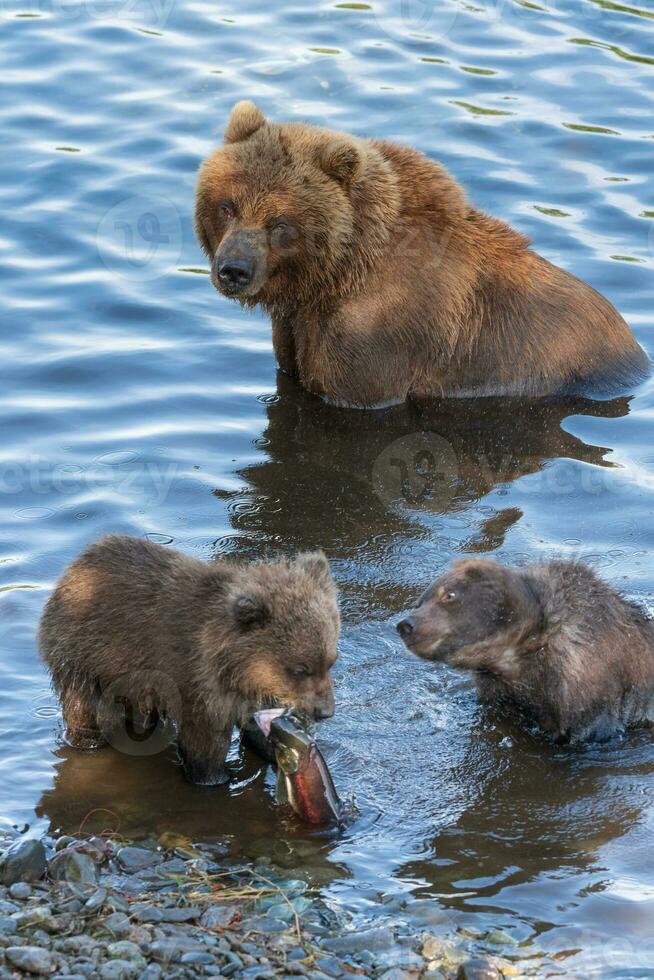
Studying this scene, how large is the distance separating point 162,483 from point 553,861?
445 cm

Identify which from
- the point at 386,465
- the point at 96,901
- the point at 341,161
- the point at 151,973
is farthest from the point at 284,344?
the point at 151,973

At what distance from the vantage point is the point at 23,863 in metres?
6.71

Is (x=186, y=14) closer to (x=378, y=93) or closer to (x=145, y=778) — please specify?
(x=378, y=93)

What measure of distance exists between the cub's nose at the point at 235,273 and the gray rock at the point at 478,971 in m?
5.72

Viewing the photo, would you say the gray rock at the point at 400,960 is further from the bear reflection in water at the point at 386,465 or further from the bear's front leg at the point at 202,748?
the bear reflection in water at the point at 386,465

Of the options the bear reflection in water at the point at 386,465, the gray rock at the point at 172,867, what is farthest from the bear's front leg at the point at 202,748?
the bear reflection in water at the point at 386,465

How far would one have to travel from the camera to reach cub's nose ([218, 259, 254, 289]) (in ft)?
35.2

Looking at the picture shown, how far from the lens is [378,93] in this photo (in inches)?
707

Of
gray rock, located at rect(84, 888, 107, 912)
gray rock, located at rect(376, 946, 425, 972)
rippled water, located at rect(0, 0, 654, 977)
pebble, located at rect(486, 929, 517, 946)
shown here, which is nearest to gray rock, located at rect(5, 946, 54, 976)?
gray rock, located at rect(84, 888, 107, 912)

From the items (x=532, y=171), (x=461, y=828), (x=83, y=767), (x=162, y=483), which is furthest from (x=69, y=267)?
(x=461, y=828)

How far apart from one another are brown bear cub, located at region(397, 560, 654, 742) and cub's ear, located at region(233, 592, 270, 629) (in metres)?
0.75

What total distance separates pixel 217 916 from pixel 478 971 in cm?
107

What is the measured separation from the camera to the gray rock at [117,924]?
6180 mm

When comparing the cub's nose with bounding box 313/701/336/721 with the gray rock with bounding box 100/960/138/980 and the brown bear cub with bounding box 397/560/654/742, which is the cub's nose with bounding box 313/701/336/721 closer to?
the brown bear cub with bounding box 397/560/654/742
